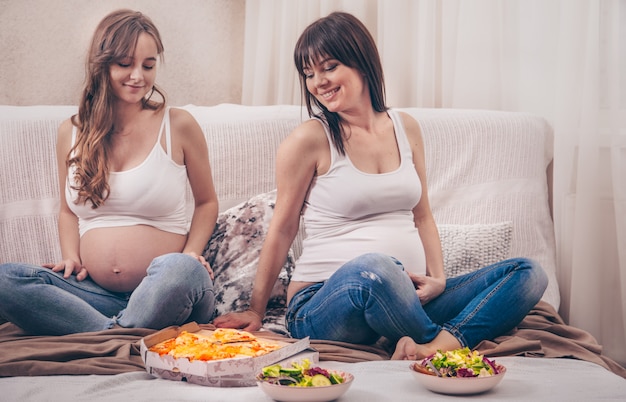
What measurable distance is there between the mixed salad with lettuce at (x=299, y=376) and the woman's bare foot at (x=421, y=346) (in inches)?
13.2

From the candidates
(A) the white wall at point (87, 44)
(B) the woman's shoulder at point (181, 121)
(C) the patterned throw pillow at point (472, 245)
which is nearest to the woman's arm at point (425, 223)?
(C) the patterned throw pillow at point (472, 245)

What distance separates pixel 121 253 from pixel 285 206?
451 millimetres

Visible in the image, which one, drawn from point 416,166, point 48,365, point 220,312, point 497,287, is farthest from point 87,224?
point 497,287

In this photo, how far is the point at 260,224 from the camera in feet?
7.13

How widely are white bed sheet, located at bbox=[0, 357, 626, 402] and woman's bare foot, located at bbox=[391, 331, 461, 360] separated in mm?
57

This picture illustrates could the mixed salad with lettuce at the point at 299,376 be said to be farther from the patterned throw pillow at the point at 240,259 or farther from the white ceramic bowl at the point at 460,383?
the patterned throw pillow at the point at 240,259

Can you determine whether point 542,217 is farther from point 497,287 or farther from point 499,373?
point 499,373

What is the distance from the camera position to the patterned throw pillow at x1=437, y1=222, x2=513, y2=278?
7.27ft

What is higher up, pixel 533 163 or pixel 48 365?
pixel 533 163

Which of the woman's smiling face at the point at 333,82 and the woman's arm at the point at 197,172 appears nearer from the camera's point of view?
the woman's smiling face at the point at 333,82

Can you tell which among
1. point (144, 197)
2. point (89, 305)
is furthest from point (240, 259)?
point (89, 305)

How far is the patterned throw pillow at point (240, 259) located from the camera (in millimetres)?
2102

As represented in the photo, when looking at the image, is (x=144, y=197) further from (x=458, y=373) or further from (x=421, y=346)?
(x=458, y=373)

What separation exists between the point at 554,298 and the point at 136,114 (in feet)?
4.60
